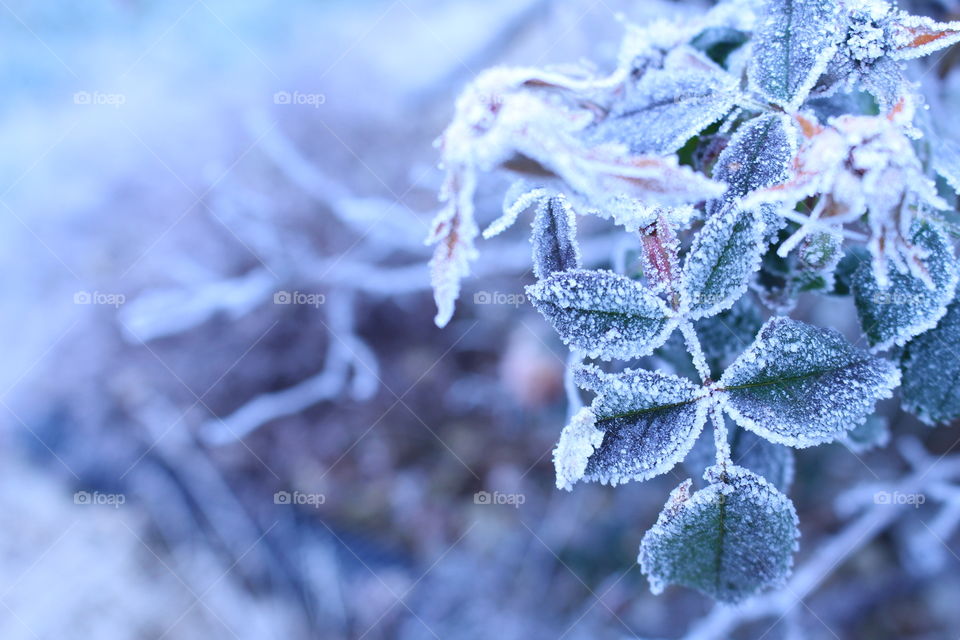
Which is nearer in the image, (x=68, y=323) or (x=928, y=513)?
(x=928, y=513)

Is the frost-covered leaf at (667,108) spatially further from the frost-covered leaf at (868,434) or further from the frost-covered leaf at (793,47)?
the frost-covered leaf at (868,434)

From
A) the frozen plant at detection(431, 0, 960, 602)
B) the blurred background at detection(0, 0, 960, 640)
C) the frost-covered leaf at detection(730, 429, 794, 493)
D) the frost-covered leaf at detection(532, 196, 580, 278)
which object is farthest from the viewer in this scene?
the blurred background at detection(0, 0, 960, 640)

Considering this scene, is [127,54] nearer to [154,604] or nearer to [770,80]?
[154,604]

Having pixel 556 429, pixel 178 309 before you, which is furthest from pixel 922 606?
pixel 178 309

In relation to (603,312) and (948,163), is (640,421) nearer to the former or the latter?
(603,312)

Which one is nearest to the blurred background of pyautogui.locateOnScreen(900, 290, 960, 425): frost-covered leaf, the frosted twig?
the frosted twig

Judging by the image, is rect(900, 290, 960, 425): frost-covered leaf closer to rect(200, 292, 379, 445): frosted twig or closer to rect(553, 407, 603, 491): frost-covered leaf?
rect(553, 407, 603, 491): frost-covered leaf

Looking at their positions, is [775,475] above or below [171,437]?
above

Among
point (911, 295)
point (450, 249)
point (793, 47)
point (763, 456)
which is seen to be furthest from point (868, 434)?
point (450, 249)
